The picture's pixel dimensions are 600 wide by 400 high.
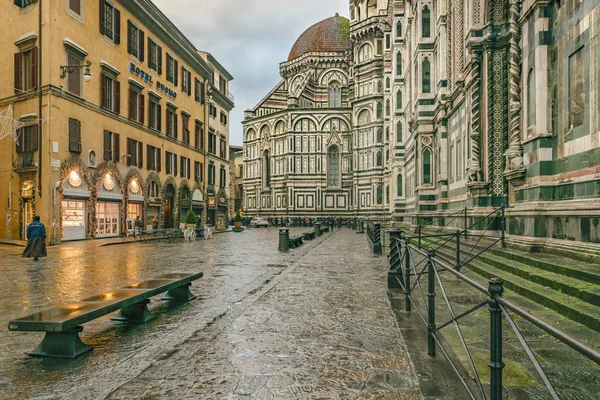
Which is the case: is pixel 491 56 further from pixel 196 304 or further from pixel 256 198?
pixel 256 198

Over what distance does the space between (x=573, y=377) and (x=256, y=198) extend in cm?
6792

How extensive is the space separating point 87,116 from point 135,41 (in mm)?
8031

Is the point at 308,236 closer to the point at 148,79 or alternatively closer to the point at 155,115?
the point at 155,115

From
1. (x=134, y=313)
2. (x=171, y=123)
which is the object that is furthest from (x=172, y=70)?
(x=134, y=313)

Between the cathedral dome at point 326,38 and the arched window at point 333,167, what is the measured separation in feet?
61.6

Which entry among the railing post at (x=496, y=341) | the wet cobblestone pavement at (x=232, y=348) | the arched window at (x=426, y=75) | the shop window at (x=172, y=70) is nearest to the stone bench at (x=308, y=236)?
the arched window at (x=426, y=75)

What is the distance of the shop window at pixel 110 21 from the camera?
25817mm

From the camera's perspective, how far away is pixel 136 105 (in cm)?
2972

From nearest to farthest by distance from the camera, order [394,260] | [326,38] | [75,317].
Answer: [75,317] < [394,260] < [326,38]

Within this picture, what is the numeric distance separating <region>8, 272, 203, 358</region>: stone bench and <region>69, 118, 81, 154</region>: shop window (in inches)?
757

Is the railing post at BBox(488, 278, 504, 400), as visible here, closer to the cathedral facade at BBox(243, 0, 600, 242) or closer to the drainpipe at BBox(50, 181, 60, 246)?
the cathedral facade at BBox(243, 0, 600, 242)

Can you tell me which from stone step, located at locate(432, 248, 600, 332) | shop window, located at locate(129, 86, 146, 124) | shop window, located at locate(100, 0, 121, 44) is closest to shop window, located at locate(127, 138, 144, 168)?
shop window, located at locate(129, 86, 146, 124)

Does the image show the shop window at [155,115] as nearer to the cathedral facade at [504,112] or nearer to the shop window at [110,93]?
the shop window at [110,93]

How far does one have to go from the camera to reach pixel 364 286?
29.4 ft
